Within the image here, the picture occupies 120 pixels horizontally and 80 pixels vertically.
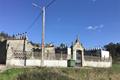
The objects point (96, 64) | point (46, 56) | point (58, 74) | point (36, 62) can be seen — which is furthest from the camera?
point (96, 64)

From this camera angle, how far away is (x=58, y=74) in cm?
2997

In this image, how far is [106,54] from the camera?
55.2m

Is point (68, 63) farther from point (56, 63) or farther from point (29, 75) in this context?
point (29, 75)

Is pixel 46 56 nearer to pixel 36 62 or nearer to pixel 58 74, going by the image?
pixel 36 62

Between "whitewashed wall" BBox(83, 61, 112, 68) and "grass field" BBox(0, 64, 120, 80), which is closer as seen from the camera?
"grass field" BBox(0, 64, 120, 80)

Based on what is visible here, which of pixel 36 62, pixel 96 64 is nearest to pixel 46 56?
pixel 36 62

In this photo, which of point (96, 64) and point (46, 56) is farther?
point (96, 64)

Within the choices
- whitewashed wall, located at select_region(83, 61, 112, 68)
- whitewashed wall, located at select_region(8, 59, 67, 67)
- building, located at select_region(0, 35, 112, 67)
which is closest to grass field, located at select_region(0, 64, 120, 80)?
whitewashed wall, located at select_region(8, 59, 67, 67)

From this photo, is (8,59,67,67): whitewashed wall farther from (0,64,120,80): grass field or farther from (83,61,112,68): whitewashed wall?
(0,64,120,80): grass field

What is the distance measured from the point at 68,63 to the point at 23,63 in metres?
7.31

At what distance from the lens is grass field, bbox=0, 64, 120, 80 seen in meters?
27.9

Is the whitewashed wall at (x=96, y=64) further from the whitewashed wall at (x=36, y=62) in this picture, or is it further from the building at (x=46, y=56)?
the whitewashed wall at (x=36, y=62)

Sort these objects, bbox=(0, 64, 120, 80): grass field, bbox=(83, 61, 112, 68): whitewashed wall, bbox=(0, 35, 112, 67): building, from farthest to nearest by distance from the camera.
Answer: bbox=(83, 61, 112, 68): whitewashed wall → bbox=(0, 35, 112, 67): building → bbox=(0, 64, 120, 80): grass field

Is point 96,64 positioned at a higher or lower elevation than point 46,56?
lower
